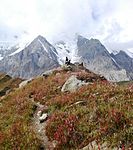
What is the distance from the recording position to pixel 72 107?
→ 63.3ft

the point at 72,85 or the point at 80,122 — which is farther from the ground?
the point at 80,122

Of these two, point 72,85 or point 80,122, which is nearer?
point 80,122

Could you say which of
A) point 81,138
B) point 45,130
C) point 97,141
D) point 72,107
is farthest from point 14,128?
point 97,141

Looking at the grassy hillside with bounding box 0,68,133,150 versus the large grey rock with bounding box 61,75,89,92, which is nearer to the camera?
the grassy hillside with bounding box 0,68,133,150

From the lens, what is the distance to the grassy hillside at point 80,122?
14023mm

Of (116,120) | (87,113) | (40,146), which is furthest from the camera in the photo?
(87,113)

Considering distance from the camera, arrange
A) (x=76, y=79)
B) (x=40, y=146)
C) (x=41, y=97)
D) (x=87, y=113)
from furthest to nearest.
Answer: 1. (x=76, y=79)
2. (x=41, y=97)
3. (x=87, y=113)
4. (x=40, y=146)

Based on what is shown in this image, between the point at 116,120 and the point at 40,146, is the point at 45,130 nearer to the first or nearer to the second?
the point at 40,146

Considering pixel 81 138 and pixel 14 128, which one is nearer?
pixel 81 138

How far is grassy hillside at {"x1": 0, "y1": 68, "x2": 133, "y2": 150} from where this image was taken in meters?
14.0

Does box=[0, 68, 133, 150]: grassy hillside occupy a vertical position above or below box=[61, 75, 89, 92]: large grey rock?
above

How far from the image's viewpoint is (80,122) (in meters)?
16.1

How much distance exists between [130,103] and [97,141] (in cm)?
381

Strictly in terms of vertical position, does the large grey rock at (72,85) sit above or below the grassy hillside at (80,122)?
below
